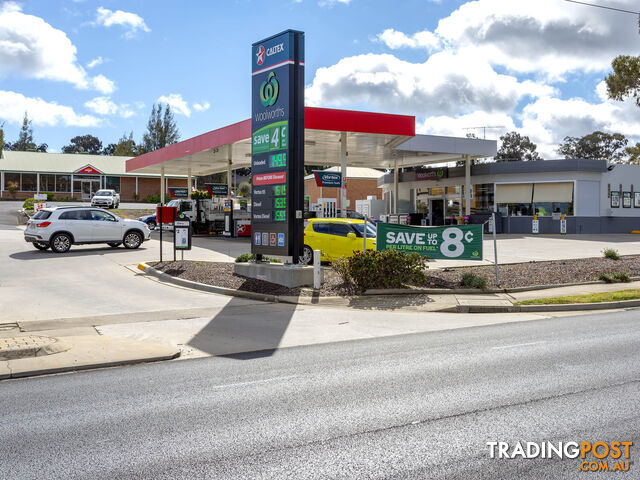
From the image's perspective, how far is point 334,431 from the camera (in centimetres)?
506

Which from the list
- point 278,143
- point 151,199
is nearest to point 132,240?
point 278,143

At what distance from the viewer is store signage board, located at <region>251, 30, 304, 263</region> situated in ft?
47.4

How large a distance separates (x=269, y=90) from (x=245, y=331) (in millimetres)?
7539

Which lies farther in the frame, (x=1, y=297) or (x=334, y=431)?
(x=1, y=297)

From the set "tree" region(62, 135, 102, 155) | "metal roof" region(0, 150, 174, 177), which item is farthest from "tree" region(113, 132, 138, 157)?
"tree" region(62, 135, 102, 155)

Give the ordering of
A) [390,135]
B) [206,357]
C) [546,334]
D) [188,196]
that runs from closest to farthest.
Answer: [206,357] < [546,334] < [390,135] < [188,196]

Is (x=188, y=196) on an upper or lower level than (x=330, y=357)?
upper

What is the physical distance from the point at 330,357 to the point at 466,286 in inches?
307

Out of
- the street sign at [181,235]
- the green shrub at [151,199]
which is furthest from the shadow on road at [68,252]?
the green shrub at [151,199]

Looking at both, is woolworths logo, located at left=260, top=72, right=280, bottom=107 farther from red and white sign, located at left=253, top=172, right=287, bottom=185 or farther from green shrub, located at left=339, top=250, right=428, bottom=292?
green shrub, located at left=339, top=250, right=428, bottom=292

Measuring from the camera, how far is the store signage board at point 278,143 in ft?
47.4

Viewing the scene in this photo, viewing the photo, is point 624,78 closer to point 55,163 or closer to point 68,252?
point 68,252

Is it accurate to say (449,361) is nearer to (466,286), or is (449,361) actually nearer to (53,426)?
(53,426)

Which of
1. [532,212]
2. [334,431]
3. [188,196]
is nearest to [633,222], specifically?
[532,212]
